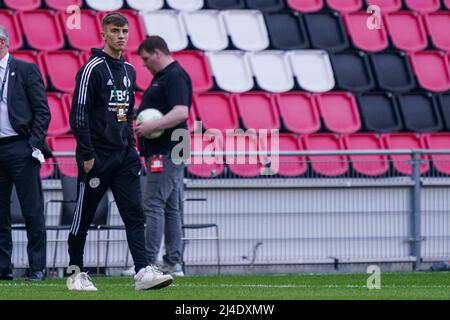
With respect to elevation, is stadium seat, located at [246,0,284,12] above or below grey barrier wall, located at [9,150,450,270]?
above

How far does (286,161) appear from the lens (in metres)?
13.5

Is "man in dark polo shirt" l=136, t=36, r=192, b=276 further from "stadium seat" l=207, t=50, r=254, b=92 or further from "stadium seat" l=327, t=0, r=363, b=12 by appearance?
"stadium seat" l=327, t=0, r=363, b=12

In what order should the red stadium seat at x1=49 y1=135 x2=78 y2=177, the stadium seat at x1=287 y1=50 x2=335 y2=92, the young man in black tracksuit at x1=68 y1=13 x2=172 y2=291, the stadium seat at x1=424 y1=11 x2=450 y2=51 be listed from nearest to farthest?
1. the young man in black tracksuit at x1=68 y1=13 x2=172 y2=291
2. the red stadium seat at x1=49 y1=135 x2=78 y2=177
3. the stadium seat at x1=287 y1=50 x2=335 y2=92
4. the stadium seat at x1=424 y1=11 x2=450 y2=51

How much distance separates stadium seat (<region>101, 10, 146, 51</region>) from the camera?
13805mm

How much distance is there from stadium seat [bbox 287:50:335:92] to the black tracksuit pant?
5.33m

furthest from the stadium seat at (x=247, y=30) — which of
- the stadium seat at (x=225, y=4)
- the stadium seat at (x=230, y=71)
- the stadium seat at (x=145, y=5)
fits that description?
the stadium seat at (x=145, y=5)

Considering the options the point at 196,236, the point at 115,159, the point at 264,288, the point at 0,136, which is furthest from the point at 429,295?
the point at 196,236

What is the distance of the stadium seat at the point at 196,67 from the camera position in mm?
13883

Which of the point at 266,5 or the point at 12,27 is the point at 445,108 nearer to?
the point at 266,5

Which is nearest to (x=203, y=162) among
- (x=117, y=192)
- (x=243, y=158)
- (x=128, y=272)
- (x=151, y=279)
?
(x=243, y=158)

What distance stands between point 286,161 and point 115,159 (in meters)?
4.56

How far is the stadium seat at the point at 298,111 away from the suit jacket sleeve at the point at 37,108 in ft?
12.5

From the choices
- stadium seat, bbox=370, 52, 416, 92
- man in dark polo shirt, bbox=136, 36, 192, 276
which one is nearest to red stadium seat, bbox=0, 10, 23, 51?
man in dark polo shirt, bbox=136, 36, 192, 276

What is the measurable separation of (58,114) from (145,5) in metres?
1.57
